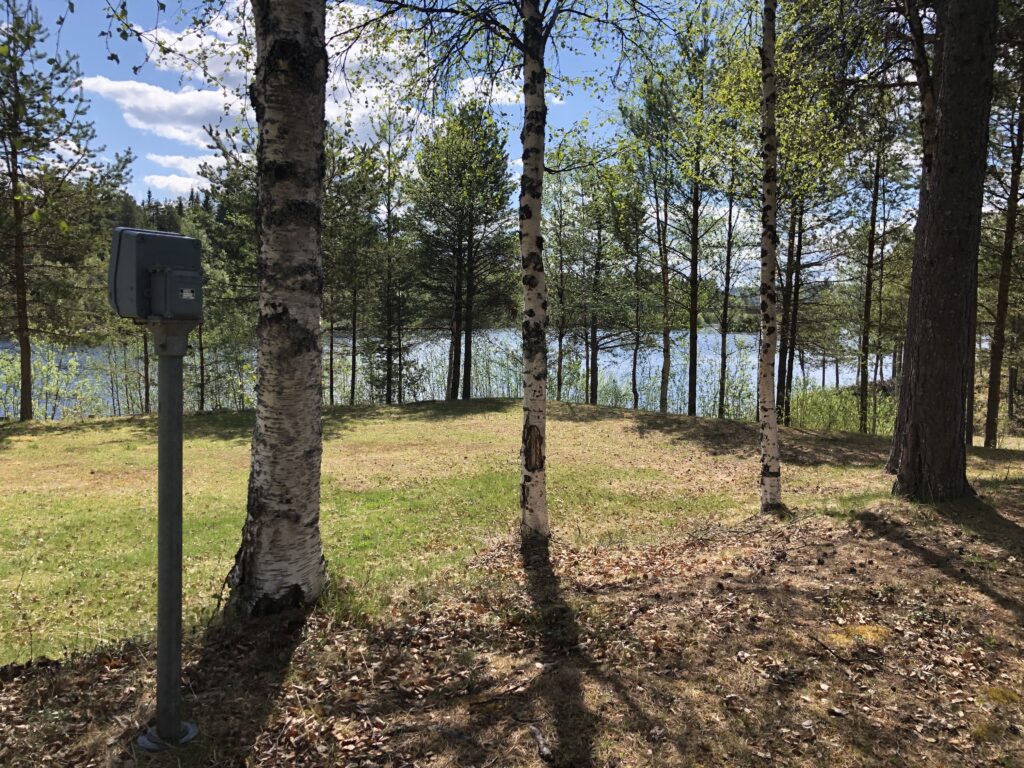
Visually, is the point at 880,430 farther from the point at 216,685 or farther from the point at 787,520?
the point at 216,685

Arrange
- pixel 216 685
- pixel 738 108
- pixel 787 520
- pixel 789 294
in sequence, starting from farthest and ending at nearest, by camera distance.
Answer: pixel 789 294 < pixel 738 108 < pixel 787 520 < pixel 216 685

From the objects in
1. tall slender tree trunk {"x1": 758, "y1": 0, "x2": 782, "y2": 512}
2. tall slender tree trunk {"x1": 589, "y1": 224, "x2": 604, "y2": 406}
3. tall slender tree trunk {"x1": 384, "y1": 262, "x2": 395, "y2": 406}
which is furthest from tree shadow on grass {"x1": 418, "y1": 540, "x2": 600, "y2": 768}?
tall slender tree trunk {"x1": 384, "y1": 262, "x2": 395, "y2": 406}

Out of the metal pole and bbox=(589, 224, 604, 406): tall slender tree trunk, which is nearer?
the metal pole

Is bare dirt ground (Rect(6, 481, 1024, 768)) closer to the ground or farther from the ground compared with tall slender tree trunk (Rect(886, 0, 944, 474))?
Result: closer to the ground

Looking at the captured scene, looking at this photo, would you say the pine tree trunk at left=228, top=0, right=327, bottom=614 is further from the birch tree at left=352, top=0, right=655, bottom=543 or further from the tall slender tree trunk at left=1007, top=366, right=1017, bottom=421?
the tall slender tree trunk at left=1007, top=366, right=1017, bottom=421

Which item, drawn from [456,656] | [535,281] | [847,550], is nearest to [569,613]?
[456,656]

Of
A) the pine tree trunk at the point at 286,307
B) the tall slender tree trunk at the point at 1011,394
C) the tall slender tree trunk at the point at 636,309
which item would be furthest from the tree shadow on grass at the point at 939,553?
the tall slender tree trunk at the point at 1011,394

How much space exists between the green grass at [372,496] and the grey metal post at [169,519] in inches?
63.1

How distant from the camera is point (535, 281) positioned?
Result: 614cm

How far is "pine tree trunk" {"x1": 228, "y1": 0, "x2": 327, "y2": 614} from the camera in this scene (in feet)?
11.5

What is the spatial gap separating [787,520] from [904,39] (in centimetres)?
658

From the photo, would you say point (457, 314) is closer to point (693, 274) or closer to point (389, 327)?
point (389, 327)

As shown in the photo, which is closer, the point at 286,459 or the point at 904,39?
the point at 286,459

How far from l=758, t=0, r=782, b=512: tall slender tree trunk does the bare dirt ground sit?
3.08m
